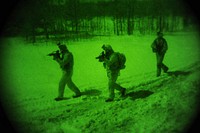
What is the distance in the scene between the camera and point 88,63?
8.55 meters

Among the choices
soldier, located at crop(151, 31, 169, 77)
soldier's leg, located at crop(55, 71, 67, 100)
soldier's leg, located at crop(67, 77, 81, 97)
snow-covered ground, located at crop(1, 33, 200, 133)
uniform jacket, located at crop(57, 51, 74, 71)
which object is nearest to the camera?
snow-covered ground, located at crop(1, 33, 200, 133)

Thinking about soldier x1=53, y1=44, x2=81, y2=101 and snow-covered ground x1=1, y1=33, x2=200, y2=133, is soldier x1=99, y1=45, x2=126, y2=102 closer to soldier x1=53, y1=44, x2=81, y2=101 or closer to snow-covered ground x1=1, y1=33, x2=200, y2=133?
snow-covered ground x1=1, y1=33, x2=200, y2=133

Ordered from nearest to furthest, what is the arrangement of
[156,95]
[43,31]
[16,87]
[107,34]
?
1. [156,95]
2. [16,87]
3. [107,34]
4. [43,31]

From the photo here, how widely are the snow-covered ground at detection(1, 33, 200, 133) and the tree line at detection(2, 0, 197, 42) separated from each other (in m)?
0.35

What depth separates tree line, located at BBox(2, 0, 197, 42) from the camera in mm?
8117

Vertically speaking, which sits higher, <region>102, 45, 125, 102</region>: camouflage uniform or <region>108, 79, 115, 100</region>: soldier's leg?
<region>102, 45, 125, 102</region>: camouflage uniform

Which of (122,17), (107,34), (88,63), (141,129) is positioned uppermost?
(122,17)

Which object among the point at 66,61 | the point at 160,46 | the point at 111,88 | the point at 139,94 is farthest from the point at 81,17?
the point at 139,94

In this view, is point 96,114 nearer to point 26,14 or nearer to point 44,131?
point 44,131

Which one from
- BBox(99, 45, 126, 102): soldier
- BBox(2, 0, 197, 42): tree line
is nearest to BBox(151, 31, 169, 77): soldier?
BBox(2, 0, 197, 42): tree line

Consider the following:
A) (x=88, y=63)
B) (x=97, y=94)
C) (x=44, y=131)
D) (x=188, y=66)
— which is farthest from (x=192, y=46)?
(x=44, y=131)

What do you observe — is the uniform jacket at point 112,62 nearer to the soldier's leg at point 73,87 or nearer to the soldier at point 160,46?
the soldier's leg at point 73,87

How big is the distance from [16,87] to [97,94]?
2.39m

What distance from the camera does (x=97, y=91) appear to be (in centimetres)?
721
